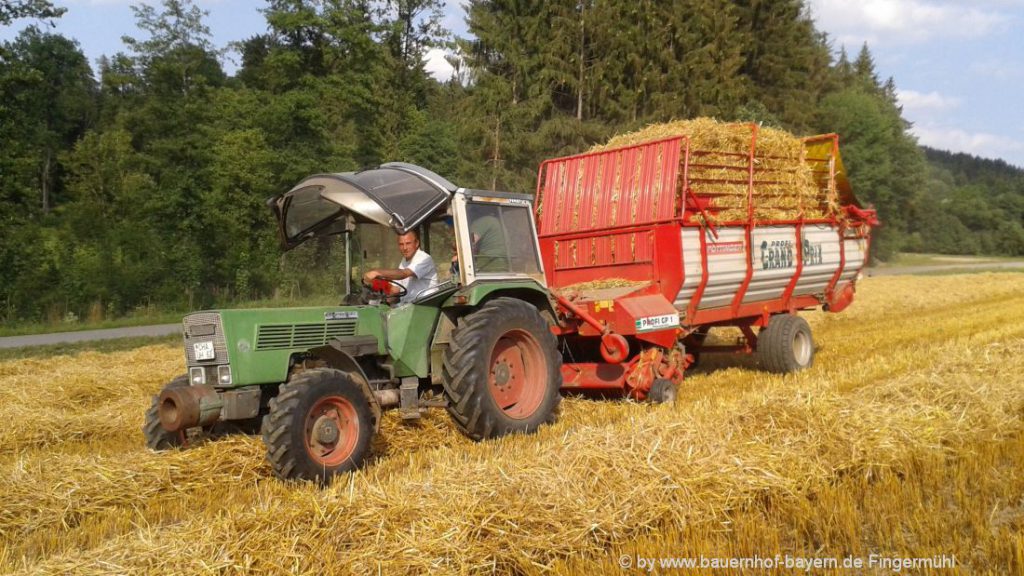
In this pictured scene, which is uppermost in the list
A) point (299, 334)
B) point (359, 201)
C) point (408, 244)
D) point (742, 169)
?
point (742, 169)

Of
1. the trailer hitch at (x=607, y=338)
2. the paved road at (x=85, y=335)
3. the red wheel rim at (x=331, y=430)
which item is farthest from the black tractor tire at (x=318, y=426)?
the paved road at (x=85, y=335)

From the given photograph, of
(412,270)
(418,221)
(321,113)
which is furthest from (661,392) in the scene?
(321,113)

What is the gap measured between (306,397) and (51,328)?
15.9 metres

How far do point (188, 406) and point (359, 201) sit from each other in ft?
5.37

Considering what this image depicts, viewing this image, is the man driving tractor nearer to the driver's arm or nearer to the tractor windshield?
the driver's arm

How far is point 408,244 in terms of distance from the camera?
226 inches

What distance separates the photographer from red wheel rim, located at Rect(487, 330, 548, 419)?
19.1 ft

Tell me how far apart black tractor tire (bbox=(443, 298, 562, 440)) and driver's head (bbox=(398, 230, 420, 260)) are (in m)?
0.64

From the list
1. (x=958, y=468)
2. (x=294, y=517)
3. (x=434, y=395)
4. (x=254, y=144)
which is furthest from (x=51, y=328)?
(x=958, y=468)

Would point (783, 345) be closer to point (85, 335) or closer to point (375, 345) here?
point (375, 345)

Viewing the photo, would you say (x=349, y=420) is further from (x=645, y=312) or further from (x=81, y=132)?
(x=81, y=132)

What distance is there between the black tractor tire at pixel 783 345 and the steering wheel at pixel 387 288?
4584mm

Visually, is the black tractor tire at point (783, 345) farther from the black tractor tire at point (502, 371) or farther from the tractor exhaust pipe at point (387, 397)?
the tractor exhaust pipe at point (387, 397)

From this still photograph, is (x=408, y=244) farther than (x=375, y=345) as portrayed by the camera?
Yes
